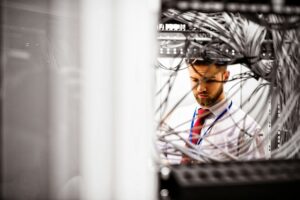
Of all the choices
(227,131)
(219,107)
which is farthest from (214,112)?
(227,131)

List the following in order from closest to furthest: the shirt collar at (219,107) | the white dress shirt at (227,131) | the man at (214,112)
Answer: the white dress shirt at (227,131) < the man at (214,112) < the shirt collar at (219,107)

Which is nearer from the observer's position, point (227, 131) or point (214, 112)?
point (227, 131)

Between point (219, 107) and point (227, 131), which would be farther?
point (219, 107)

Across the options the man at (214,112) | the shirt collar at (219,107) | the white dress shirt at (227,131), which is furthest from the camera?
the shirt collar at (219,107)

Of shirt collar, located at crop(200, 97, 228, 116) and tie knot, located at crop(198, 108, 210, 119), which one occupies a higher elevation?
shirt collar, located at crop(200, 97, 228, 116)

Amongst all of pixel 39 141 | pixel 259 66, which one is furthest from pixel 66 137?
pixel 259 66

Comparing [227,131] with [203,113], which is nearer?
[227,131]

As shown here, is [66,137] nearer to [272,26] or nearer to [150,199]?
[150,199]

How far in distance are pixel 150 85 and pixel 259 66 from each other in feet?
2.13

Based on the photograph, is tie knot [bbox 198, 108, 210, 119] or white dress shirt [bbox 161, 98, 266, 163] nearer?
white dress shirt [bbox 161, 98, 266, 163]

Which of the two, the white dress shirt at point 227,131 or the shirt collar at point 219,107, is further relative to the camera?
the shirt collar at point 219,107

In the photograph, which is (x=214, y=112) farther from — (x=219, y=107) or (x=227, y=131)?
(x=227, y=131)

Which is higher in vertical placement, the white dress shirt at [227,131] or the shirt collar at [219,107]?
the shirt collar at [219,107]

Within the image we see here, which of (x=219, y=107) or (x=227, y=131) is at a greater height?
(x=219, y=107)
